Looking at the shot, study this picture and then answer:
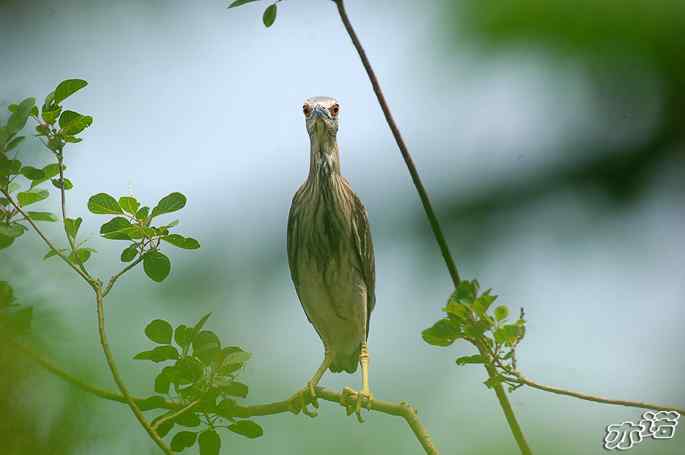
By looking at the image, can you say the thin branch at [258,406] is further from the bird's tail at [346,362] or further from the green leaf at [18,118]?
the bird's tail at [346,362]

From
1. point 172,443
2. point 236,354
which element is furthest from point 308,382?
point 172,443

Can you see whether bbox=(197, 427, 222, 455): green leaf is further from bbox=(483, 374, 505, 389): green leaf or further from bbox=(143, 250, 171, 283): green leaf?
bbox=(483, 374, 505, 389): green leaf

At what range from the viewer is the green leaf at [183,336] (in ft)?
5.48

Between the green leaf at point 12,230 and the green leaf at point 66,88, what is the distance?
318 millimetres

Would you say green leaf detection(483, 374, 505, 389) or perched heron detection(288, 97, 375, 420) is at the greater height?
perched heron detection(288, 97, 375, 420)

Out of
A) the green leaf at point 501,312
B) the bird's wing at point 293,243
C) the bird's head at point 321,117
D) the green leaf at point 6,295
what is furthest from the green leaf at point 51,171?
the bird's wing at point 293,243

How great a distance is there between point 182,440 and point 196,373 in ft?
0.58

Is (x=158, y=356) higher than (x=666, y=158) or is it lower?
lower

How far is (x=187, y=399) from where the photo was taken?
Result: 161 centimetres

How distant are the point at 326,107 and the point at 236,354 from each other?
1738 mm

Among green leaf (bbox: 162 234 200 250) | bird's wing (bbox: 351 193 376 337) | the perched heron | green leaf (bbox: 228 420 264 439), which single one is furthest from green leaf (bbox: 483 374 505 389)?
bird's wing (bbox: 351 193 376 337)

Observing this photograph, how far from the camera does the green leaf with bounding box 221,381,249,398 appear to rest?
1580 millimetres

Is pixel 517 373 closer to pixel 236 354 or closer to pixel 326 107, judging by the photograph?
pixel 236 354

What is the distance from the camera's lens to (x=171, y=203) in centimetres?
169
